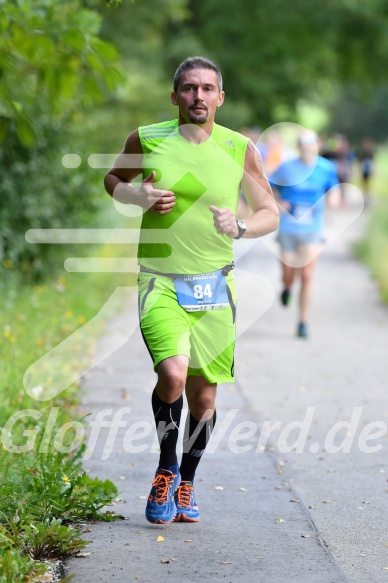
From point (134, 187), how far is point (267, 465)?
2.14 meters

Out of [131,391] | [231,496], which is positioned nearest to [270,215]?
[231,496]

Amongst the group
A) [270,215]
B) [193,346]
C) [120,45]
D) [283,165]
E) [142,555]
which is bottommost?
[142,555]

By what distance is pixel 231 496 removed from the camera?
6.18 metres

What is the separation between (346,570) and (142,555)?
846mm

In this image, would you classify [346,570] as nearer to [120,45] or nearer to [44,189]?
[44,189]

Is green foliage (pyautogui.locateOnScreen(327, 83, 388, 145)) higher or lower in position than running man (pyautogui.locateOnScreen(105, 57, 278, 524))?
higher

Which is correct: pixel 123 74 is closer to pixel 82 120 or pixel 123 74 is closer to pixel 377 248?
pixel 82 120

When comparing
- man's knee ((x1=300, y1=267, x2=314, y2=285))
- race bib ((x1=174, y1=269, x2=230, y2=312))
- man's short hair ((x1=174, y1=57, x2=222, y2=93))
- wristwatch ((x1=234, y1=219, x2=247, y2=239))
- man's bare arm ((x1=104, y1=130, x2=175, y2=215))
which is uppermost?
man's short hair ((x1=174, y1=57, x2=222, y2=93))

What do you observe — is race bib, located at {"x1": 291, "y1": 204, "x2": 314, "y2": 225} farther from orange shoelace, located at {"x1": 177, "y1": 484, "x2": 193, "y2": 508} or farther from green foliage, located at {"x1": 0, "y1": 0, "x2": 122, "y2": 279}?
orange shoelace, located at {"x1": 177, "y1": 484, "x2": 193, "y2": 508}

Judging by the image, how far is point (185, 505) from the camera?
564 centimetres

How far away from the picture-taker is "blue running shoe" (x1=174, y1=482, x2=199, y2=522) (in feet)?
18.4

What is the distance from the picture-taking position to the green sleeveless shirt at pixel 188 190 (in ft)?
17.8

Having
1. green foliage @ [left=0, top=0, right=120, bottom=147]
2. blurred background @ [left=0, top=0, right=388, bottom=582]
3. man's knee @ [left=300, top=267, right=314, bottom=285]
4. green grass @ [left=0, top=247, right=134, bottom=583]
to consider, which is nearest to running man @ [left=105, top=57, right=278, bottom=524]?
green grass @ [left=0, top=247, right=134, bottom=583]

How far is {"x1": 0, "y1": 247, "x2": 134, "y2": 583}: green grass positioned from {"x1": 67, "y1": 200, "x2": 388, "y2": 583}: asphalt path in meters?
0.15
